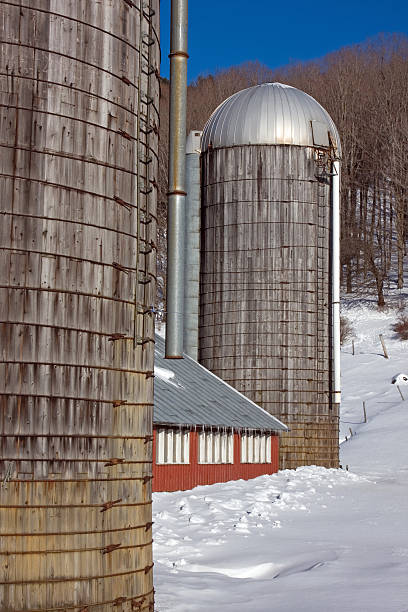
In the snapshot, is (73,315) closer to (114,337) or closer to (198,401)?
(114,337)

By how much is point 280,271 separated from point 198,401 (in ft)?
24.2

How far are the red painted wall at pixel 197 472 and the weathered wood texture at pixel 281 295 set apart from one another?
7.67 feet

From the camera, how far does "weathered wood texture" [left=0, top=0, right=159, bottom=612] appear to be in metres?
12.7

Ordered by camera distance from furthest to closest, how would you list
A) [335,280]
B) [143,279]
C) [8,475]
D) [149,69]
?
[335,280] < [149,69] < [143,279] < [8,475]

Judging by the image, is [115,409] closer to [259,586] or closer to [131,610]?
[131,610]

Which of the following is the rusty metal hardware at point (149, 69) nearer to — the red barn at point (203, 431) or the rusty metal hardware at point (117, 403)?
the rusty metal hardware at point (117, 403)

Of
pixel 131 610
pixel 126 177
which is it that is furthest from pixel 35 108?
pixel 131 610

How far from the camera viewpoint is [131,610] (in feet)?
44.8

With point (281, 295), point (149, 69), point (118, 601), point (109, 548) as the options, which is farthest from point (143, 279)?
point (281, 295)

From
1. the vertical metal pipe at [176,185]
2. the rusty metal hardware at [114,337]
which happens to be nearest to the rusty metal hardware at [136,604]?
the vertical metal pipe at [176,185]

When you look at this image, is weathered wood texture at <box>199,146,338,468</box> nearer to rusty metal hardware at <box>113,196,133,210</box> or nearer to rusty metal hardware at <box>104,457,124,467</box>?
rusty metal hardware at <box>113,196,133,210</box>

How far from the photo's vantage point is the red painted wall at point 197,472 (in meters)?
29.1

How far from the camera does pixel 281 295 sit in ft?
121

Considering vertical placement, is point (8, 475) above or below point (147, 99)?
below
